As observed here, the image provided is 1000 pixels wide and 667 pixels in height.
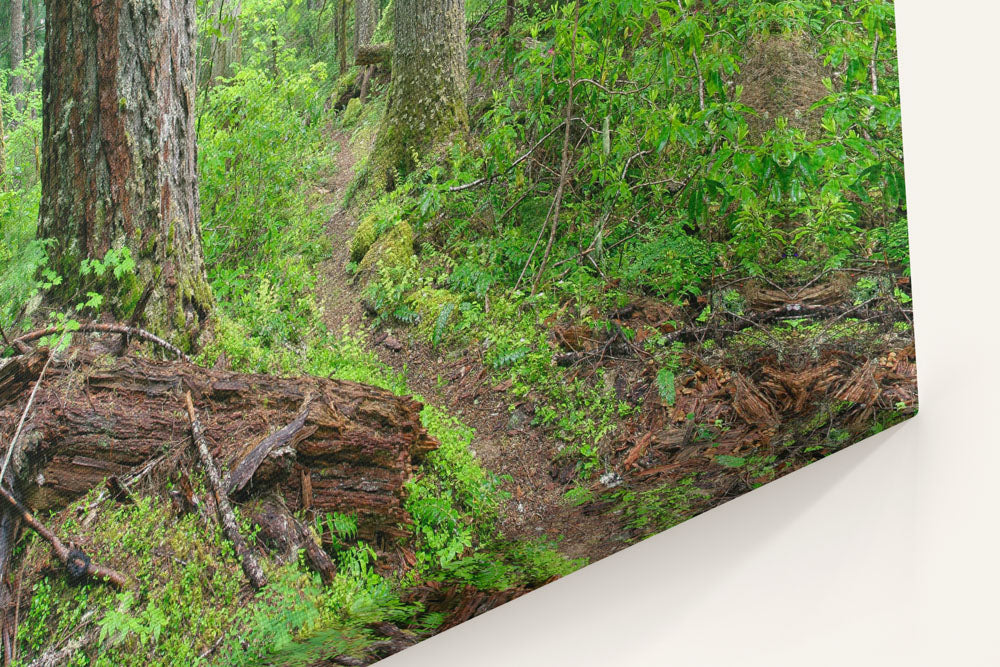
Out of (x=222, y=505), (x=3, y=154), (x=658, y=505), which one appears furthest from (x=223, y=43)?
(x=658, y=505)

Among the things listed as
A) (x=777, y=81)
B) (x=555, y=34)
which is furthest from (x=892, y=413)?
(x=555, y=34)

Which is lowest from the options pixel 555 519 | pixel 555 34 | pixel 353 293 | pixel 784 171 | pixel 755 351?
pixel 555 519

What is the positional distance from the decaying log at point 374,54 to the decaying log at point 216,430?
967mm

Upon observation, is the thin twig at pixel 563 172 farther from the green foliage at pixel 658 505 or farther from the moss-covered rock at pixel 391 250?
the green foliage at pixel 658 505

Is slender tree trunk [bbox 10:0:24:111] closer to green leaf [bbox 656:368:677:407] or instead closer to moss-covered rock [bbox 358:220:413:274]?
moss-covered rock [bbox 358:220:413:274]

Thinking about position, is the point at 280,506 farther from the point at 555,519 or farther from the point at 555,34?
the point at 555,34

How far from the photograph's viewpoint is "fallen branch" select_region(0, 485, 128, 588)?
191cm

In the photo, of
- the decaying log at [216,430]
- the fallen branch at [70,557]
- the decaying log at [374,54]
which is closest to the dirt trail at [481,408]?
the decaying log at [216,430]

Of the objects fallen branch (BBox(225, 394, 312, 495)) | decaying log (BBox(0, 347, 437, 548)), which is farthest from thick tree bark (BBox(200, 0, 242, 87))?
fallen branch (BBox(225, 394, 312, 495))

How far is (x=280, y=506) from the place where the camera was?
2191mm

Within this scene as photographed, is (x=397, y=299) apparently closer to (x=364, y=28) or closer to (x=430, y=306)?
(x=430, y=306)

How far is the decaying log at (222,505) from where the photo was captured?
2.12m

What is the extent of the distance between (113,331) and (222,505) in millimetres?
533

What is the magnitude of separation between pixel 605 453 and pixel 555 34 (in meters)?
1.49
